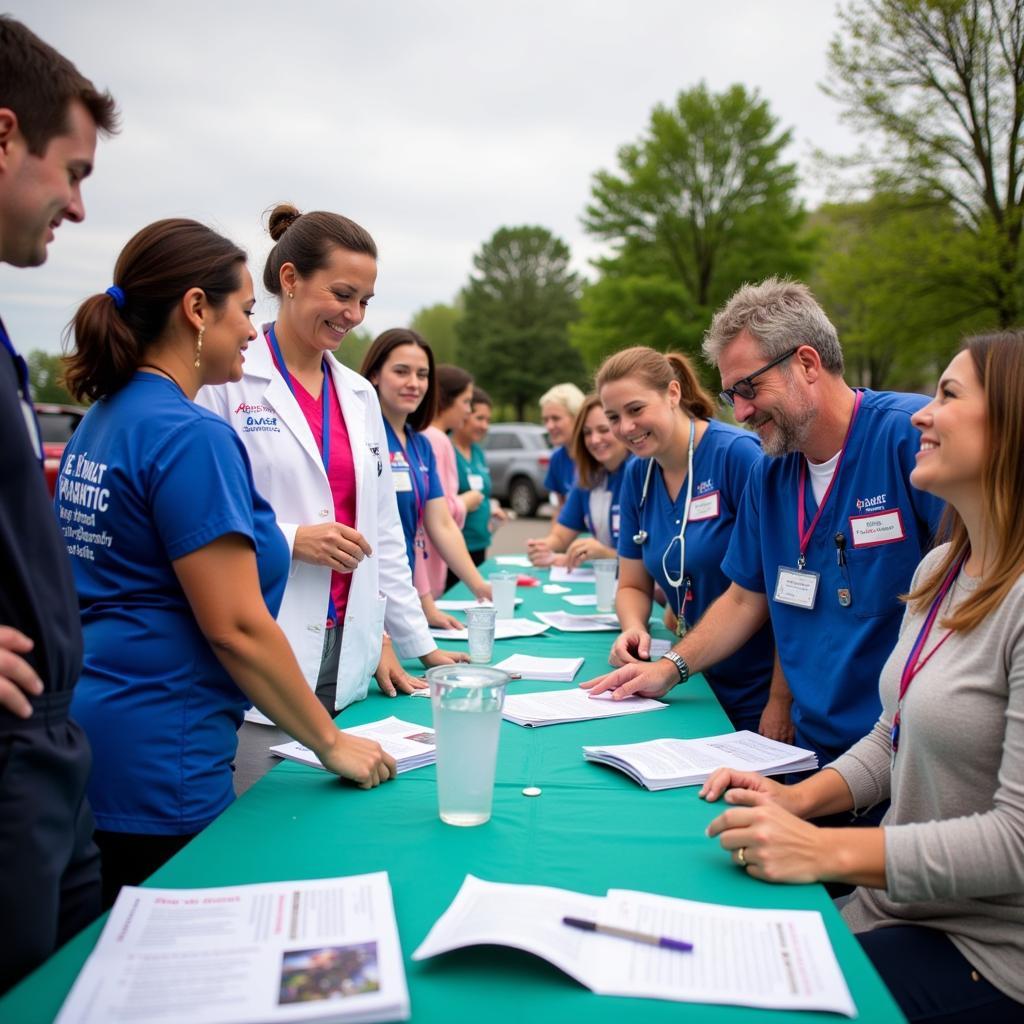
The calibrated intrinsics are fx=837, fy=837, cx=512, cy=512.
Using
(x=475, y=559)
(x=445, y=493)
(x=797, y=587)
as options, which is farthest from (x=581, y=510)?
(x=797, y=587)

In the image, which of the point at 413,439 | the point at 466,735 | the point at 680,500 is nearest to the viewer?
the point at 466,735

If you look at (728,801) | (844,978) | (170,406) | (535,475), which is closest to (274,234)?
(170,406)

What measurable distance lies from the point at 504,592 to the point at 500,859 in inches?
80.7

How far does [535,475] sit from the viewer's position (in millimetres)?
15156

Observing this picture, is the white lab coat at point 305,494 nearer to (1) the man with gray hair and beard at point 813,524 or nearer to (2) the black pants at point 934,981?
(1) the man with gray hair and beard at point 813,524

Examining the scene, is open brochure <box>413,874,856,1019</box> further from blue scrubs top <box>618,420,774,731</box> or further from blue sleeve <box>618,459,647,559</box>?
blue sleeve <box>618,459,647,559</box>

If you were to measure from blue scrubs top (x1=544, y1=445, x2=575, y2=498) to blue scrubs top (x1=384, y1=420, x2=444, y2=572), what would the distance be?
2.04 metres

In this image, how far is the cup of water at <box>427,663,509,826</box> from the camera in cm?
133

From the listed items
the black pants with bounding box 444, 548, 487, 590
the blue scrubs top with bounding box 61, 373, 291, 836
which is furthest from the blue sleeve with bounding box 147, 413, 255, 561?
the black pants with bounding box 444, 548, 487, 590

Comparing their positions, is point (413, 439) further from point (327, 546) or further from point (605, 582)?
point (327, 546)

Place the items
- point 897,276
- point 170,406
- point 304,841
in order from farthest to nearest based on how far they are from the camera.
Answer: point 897,276
point 170,406
point 304,841

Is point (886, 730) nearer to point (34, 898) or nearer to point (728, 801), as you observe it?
point (728, 801)

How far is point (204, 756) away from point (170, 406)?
63cm

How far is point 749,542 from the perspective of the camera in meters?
2.45
